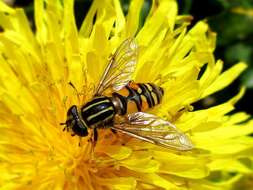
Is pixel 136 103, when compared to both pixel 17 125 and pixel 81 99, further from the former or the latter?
pixel 17 125

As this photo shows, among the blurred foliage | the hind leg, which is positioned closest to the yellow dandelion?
the hind leg

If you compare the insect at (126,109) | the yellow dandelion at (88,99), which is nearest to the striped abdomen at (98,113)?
the insect at (126,109)

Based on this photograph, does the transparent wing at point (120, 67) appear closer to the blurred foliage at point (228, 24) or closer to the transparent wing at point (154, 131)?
the transparent wing at point (154, 131)

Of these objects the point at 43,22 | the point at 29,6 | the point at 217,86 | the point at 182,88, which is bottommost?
the point at 182,88

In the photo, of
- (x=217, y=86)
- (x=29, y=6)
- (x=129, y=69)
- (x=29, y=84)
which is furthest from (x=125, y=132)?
(x=29, y=6)

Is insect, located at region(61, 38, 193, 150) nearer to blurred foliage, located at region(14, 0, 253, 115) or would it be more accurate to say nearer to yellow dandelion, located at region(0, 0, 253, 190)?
yellow dandelion, located at region(0, 0, 253, 190)

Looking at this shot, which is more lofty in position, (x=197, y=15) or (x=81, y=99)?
(x=197, y=15)
